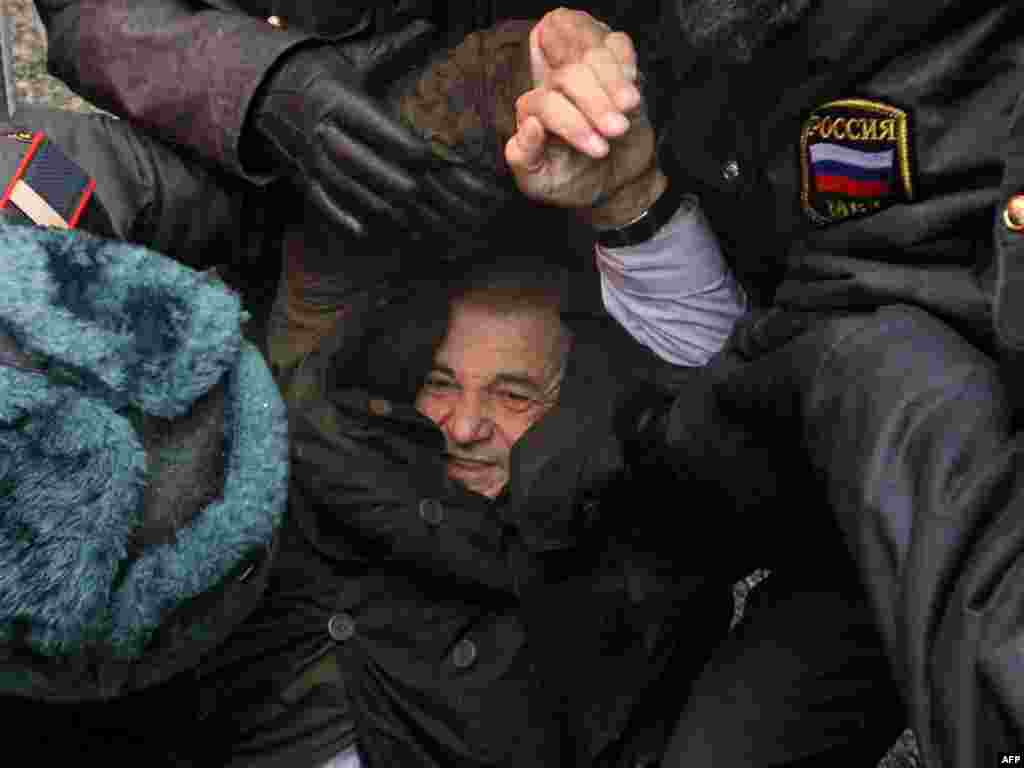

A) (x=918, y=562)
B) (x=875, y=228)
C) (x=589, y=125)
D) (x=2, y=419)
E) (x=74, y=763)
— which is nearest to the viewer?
(x=918, y=562)

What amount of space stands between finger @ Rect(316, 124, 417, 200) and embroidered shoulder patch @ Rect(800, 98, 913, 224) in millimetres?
459

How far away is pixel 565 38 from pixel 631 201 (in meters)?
0.23

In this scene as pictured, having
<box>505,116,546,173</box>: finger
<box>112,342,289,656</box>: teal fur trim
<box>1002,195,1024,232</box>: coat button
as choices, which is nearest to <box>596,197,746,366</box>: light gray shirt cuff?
<box>505,116,546,173</box>: finger

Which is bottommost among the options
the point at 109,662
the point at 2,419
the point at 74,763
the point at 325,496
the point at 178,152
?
the point at 74,763

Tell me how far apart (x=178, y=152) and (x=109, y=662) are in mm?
743

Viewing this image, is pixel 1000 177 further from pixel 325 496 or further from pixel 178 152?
pixel 178 152

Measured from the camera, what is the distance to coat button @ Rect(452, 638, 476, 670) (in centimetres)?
188

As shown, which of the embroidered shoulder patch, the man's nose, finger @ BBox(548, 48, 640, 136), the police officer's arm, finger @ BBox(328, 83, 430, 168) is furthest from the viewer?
the man's nose

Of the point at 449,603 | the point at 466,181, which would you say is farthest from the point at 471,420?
the point at 466,181

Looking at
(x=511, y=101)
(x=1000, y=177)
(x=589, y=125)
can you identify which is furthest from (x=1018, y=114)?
(x=511, y=101)

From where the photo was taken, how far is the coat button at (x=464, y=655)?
188cm

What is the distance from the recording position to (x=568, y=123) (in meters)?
1.58

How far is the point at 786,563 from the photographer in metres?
1.85

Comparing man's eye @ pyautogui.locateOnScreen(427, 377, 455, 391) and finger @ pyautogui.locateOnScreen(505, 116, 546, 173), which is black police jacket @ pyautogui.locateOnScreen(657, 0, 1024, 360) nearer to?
finger @ pyautogui.locateOnScreen(505, 116, 546, 173)
